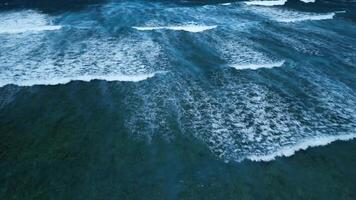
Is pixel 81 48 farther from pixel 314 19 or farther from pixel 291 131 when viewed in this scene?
pixel 314 19

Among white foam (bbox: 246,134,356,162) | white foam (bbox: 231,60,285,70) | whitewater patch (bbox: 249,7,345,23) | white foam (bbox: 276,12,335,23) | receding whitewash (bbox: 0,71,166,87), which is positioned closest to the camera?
white foam (bbox: 246,134,356,162)

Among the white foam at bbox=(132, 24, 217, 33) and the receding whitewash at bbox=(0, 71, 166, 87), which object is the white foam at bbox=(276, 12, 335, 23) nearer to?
the white foam at bbox=(132, 24, 217, 33)

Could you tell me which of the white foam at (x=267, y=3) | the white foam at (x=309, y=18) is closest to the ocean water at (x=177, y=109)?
the white foam at (x=309, y=18)

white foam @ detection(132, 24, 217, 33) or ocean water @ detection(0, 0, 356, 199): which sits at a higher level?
white foam @ detection(132, 24, 217, 33)

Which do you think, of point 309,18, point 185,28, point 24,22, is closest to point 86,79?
point 185,28

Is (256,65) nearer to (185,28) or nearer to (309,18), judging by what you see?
(185,28)

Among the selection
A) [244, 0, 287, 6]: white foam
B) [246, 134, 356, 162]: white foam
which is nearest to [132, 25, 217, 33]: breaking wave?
[244, 0, 287, 6]: white foam
